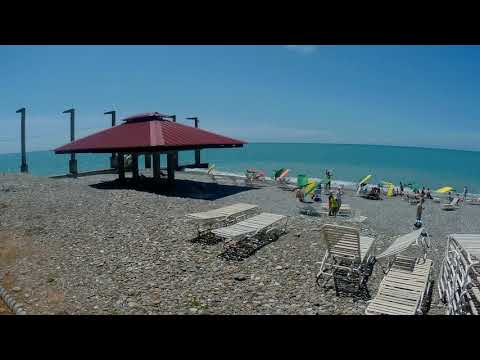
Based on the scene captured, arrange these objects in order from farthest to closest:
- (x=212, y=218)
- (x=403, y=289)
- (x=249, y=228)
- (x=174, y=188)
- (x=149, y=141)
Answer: (x=174, y=188) < (x=149, y=141) < (x=212, y=218) < (x=249, y=228) < (x=403, y=289)

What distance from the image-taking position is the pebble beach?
15.2 feet

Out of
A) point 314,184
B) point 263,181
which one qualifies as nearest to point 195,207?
point 314,184

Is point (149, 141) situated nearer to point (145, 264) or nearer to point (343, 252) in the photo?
point (145, 264)

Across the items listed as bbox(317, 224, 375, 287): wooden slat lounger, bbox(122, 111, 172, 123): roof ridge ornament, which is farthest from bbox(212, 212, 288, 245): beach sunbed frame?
bbox(122, 111, 172, 123): roof ridge ornament

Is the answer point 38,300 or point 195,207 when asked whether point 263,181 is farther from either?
point 38,300

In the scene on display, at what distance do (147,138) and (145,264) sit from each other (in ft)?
31.1

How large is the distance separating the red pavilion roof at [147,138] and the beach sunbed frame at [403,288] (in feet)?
33.4

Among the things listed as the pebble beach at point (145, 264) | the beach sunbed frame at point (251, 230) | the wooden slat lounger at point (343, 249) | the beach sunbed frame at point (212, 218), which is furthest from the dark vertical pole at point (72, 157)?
the wooden slat lounger at point (343, 249)

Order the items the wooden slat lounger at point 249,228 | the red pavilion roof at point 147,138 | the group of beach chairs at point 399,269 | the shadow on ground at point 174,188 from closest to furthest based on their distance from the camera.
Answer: the group of beach chairs at point 399,269, the wooden slat lounger at point 249,228, the shadow on ground at point 174,188, the red pavilion roof at point 147,138

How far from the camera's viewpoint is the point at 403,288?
15.7ft

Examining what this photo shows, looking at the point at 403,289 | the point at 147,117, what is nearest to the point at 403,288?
the point at 403,289

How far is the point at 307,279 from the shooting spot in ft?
18.2

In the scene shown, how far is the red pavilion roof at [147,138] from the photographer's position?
14.0 m

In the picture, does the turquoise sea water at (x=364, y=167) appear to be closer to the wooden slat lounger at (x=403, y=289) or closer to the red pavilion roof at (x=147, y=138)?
the red pavilion roof at (x=147, y=138)
